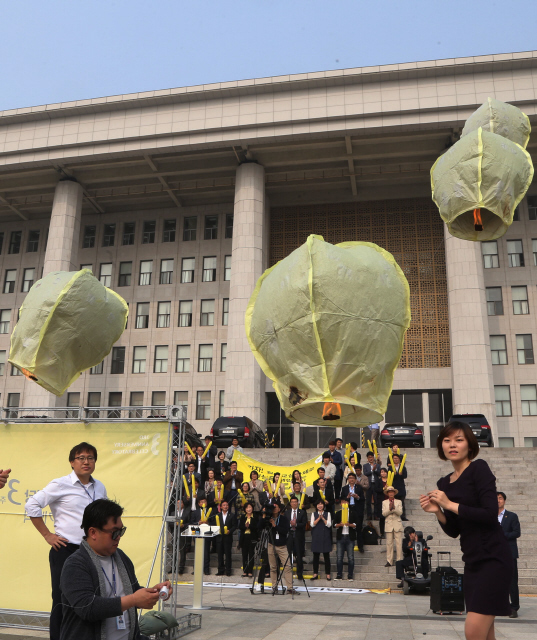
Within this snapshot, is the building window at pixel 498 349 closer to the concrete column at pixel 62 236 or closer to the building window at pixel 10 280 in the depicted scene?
the concrete column at pixel 62 236

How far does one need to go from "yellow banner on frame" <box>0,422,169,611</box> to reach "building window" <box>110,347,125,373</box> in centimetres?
2948

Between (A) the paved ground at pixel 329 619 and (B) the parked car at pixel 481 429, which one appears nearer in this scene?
(A) the paved ground at pixel 329 619

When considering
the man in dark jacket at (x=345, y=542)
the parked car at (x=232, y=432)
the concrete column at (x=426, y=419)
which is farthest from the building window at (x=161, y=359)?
the man in dark jacket at (x=345, y=542)

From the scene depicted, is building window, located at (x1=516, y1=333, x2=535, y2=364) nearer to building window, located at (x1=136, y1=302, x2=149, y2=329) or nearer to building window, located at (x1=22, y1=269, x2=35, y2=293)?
building window, located at (x1=136, y1=302, x2=149, y2=329)

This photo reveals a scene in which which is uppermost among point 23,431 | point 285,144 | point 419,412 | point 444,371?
point 285,144

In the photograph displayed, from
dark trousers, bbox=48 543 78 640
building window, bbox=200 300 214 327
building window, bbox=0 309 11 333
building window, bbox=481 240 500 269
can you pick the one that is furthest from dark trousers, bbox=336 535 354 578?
building window, bbox=0 309 11 333

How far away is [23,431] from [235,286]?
983 inches

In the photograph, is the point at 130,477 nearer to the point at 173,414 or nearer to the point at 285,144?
the point at 173,414

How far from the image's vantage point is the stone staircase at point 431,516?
14.4 metres

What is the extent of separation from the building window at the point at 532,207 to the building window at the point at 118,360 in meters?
24.7

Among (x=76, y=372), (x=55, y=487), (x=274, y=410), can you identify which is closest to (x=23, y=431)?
(x=76, y=372)

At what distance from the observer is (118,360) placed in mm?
38969

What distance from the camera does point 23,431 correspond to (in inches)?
377

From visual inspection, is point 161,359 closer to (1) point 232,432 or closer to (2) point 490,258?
(1) point 232,432
